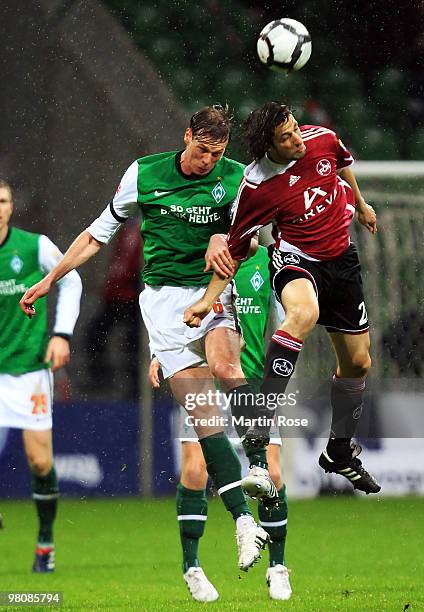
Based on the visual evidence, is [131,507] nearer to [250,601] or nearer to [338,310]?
[250,601]

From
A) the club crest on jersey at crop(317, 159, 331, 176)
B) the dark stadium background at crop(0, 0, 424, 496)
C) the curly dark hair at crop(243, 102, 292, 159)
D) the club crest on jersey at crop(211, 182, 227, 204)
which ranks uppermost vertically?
the dark stadium background at crop(0, 0, 424, 496)

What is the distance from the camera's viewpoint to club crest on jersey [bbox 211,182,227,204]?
212 inches

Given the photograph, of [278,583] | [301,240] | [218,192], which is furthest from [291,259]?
[278,583]

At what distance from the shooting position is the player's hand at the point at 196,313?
4.96m

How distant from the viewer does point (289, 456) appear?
29.1 ft

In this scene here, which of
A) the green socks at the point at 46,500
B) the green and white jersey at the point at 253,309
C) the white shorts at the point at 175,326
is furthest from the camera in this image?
the green socks at the point at 46,500

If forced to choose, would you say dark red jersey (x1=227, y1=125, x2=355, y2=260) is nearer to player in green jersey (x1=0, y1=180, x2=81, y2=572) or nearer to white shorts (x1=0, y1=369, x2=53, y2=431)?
player in green jersey (x1=0, y1=180, x2=81, y2=572)

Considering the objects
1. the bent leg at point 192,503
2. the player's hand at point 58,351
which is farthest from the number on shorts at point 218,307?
the player's hand at point 58,351

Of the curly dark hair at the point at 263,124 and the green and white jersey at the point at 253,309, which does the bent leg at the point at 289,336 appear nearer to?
the curly dark hair at the point at 263,124

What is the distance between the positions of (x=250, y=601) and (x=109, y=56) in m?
6.71

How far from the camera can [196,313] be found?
4.97 metres

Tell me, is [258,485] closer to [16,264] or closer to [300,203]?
[300,203]

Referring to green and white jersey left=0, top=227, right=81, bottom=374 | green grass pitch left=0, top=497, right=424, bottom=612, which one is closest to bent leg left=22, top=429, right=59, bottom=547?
green grass pitch left=0, top=497, right=424, bottom=612

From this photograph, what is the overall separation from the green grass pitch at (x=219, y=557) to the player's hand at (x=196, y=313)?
1122mm
